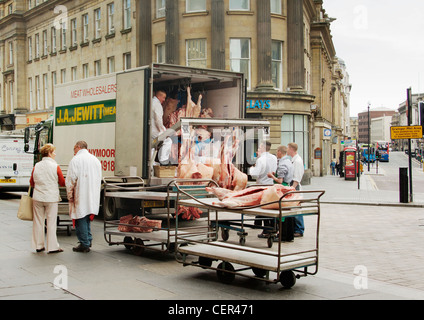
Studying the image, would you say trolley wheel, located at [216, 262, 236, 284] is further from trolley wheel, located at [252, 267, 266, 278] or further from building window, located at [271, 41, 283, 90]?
building window, located at [271, 41, 283, 90]

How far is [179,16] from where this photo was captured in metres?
32.9

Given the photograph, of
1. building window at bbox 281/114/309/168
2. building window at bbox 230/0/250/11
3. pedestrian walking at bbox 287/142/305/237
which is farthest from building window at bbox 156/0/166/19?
pedestrian walking at bbox 287/142/305/237

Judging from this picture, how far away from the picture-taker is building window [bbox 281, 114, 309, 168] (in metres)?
33.8

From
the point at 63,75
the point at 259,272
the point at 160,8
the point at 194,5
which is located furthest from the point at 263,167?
the point at 63,75

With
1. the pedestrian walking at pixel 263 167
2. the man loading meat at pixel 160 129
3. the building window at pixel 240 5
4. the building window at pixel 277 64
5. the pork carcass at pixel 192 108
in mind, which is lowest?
the pedestrian walking at pixel 263 167

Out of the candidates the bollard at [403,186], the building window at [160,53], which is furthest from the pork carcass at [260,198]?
the building window at [160,53]

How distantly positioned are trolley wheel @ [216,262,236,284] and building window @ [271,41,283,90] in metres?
27.2

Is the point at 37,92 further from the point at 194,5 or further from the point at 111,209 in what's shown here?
the point at 111,209

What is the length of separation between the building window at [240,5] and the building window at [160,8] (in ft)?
14.4

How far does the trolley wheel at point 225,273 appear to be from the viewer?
7.32 m

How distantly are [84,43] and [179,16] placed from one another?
1314 cm

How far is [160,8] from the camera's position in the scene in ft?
113

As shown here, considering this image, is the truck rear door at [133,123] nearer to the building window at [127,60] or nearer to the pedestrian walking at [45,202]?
the pedestrian walking at [45,202]
